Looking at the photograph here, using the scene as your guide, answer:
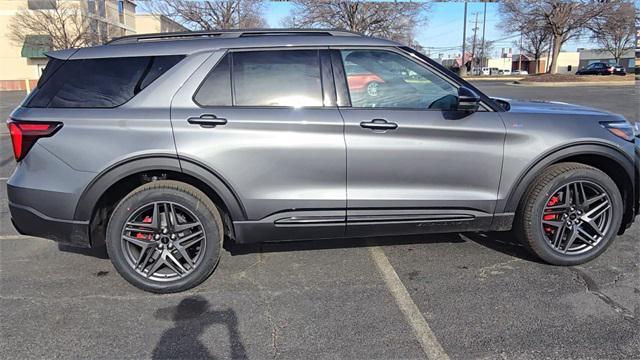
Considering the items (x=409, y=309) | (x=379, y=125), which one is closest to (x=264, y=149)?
(x=379, y=125)

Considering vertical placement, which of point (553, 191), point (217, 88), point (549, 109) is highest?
point (217, 88)

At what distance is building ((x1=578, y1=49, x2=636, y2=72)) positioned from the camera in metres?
76.1

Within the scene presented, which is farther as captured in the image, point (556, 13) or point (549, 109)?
point (556, 13)

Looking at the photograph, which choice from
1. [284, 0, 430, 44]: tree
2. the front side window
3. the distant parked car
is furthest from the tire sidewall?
the distant parked car

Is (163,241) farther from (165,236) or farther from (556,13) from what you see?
(556,13)

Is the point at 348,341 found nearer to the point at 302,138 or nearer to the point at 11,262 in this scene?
the point at 302,138

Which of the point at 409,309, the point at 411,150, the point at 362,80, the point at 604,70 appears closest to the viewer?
the point at 409,309

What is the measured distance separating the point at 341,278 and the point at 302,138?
114cm

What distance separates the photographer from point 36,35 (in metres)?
40.9

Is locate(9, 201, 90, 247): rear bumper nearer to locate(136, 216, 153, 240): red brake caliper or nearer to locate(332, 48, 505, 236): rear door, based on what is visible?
locate(136, 216, 153, 240): red brake caliper

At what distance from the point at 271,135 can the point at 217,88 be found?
0.53m

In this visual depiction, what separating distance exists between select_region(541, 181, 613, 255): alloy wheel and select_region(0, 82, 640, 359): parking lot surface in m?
0.20

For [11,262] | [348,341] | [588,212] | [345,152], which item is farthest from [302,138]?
[11,262]

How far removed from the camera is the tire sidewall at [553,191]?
3570mm
